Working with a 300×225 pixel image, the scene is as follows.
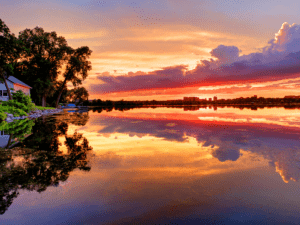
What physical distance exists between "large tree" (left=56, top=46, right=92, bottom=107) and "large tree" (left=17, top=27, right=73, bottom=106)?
2.15 meters

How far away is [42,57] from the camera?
171 feet

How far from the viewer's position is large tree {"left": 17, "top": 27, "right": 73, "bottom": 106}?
5081 cm

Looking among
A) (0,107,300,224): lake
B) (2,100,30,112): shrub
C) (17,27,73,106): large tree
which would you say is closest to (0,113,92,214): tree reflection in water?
(0,107,300,224): lake

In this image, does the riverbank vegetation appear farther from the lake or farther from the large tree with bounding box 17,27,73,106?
the lake

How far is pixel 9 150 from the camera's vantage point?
9742mm

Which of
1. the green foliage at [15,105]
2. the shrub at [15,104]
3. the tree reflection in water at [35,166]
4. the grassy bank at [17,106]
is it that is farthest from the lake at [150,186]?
the shrub at [15,104]

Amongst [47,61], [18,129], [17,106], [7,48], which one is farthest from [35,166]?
[47,61]

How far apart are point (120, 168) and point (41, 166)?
263cm

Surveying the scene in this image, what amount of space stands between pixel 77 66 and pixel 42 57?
8.13 m

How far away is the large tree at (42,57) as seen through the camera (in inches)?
2000

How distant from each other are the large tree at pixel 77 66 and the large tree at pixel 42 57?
215 centimetres

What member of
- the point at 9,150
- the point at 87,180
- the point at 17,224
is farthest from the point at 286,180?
the point at 9,150

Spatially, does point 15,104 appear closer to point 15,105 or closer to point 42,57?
point 15,105

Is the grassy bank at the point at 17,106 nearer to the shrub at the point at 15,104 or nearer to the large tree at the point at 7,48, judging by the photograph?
the shrub at the point at 15,104
